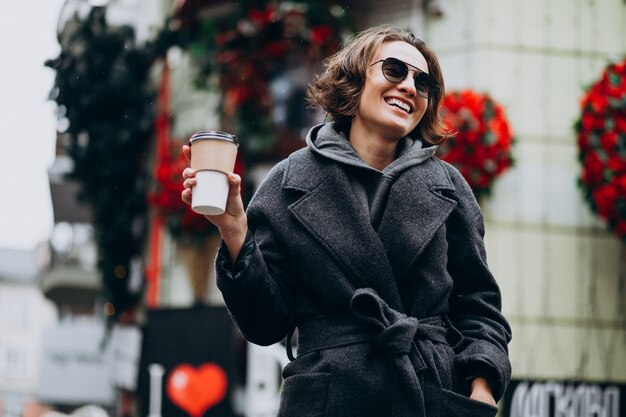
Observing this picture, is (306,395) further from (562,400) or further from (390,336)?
(562,400)

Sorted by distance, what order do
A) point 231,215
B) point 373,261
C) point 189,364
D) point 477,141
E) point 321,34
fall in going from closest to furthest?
point 231,215, point 373,261, point 477,141, point 321,34, point 189,364

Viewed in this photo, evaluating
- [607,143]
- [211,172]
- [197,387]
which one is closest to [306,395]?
[211,172]

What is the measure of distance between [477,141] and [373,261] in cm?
656

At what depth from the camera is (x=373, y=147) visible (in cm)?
320

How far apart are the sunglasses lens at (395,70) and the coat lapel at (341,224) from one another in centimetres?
31

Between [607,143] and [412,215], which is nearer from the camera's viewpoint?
[412,215]

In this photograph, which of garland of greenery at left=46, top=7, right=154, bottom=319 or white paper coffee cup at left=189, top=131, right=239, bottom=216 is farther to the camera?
garland of greenery at left=46, top=7, right=154, bottom=319

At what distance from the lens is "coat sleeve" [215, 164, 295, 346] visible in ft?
9.49

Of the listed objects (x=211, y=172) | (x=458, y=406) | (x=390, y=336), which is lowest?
(x=458, y=406)

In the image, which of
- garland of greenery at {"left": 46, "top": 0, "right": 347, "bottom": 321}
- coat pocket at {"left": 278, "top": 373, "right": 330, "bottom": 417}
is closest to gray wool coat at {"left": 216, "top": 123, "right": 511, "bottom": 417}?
coat pocket at {"left": 278, "top": 373, "right": 330, "bottom": 417}

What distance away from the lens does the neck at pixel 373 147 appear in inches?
126

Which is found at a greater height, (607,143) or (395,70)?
(607,143)

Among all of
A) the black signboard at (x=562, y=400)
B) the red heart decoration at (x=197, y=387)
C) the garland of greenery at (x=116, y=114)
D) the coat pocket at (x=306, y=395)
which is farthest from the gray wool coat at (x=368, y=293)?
the garland of greenery at (x=116, y=114)

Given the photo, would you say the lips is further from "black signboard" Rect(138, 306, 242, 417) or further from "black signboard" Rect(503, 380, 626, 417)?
"black signboard" Rect(138, 306, 242, 417)
